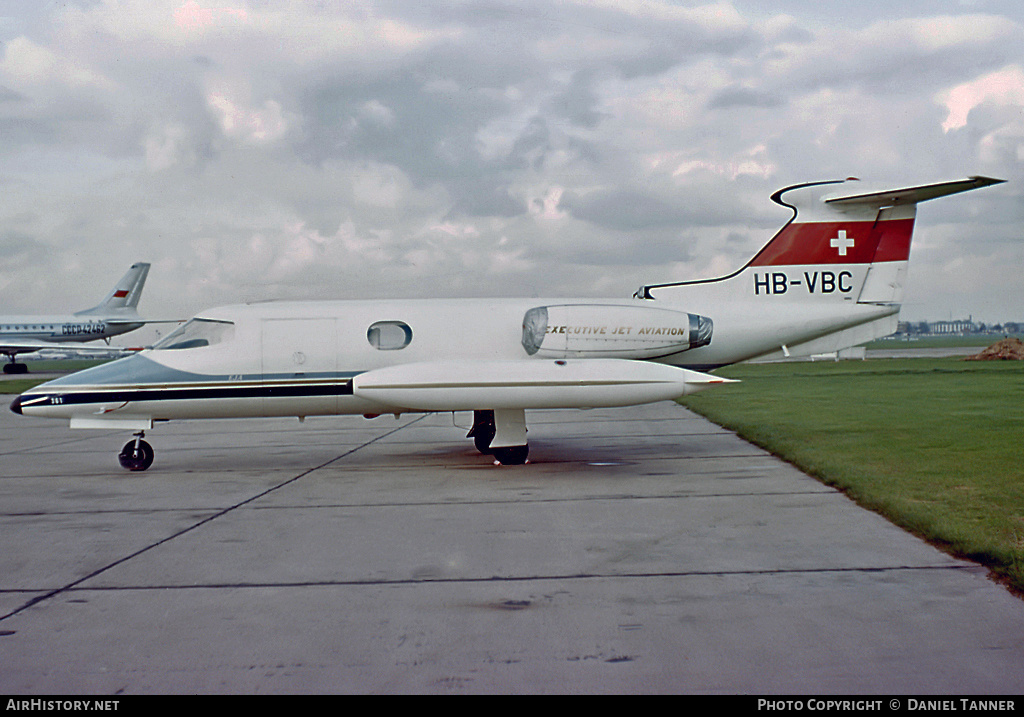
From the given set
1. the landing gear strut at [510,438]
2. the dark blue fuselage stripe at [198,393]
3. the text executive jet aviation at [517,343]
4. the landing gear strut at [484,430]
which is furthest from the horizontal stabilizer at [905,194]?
the dark blue fuselage stripe at [198,393]

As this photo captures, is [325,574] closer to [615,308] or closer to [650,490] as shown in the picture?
[650,490]

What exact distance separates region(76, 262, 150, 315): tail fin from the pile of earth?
55.5 metres

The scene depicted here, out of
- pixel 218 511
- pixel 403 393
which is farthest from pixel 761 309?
pixel 218 511

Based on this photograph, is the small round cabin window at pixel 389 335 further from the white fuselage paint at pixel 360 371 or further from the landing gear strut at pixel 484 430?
the landing gear strut at pixel 484 430

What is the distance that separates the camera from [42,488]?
35.0 feet

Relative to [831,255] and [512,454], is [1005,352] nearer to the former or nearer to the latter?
[831,255]

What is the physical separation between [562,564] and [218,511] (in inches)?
172

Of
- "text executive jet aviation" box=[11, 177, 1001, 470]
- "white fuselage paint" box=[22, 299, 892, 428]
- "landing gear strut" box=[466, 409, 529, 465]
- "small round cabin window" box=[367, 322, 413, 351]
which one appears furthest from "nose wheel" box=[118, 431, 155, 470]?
"landing gear strut" box=[466, 409, 529, 465]

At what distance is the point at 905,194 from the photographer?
12406mm

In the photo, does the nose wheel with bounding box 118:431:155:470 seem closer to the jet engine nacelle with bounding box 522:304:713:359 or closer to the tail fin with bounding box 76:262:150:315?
the jet engine nacelle with bounding box 522:304:713:359

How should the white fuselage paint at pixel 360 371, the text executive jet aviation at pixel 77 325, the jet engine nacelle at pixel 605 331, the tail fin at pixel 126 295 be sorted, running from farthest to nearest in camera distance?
the tail fin at pixel 126 295 → the text executive jet aviation at pixel 77 325 → the jet engine nacelle at pixel 605 331 → the white fuselage paint at pixel 360 371

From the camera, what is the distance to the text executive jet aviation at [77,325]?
4934 cm

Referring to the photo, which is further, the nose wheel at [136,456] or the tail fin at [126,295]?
the tail fin at [126,295]

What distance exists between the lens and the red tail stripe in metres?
13.0
